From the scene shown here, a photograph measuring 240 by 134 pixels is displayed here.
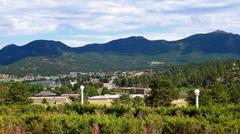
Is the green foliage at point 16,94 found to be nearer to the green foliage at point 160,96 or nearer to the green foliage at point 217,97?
the green foliage at point 160,96

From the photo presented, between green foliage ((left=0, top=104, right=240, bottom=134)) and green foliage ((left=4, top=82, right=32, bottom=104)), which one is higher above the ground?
green foliage ((left=0, top=104, right=240, bottom=134))

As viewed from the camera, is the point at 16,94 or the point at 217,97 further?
the point at 217,97

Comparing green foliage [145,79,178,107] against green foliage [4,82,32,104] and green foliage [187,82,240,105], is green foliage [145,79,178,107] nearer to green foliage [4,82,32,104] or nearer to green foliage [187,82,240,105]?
green foliage [187,82,240,105]

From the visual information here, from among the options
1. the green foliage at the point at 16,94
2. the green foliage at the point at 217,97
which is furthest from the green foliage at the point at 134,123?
the green foliage at the point at 16,94

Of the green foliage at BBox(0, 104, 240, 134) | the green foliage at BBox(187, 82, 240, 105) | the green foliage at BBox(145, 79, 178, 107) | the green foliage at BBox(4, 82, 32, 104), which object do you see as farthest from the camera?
the green foliage at BBox(187, 82, 240, 105)

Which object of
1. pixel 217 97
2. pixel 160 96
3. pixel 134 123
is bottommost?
pixel 217 97

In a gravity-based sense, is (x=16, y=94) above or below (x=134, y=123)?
below

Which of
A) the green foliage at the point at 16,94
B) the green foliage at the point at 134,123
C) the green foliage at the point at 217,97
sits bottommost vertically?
the green foliage at the point at 217,97

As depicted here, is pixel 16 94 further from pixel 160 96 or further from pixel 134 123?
pixel 134 123

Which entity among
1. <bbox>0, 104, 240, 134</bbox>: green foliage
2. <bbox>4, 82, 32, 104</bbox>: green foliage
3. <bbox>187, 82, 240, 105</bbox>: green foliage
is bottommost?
<bbox>187, 82, 240, 105</bbox>: green foliage

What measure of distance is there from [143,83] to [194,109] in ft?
333

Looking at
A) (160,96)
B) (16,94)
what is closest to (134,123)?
(160,96)

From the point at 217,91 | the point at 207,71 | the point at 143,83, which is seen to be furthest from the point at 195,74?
the point at 217,91

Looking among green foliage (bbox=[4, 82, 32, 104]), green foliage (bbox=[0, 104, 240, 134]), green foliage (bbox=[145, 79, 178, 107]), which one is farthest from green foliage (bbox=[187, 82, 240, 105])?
green foliage (bbox=[0, 104, 240, 134])
